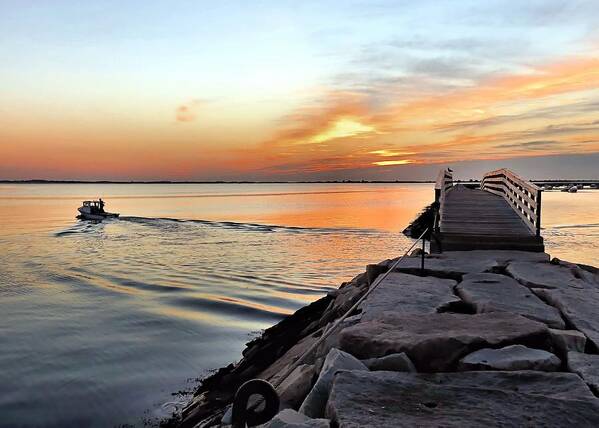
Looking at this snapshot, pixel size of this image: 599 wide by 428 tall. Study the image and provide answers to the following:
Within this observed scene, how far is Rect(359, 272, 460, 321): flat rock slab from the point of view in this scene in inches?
198

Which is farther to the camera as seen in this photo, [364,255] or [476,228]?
[364,255]

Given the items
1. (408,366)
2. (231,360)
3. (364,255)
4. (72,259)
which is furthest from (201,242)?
(408,366)

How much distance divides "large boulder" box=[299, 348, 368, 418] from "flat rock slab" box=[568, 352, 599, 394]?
4.85ft

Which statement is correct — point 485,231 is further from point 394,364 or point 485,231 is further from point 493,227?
point 394,364

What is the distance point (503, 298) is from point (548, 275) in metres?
1.80

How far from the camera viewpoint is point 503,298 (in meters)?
5.45

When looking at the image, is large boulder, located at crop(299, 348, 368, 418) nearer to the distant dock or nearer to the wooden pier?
the distant dock

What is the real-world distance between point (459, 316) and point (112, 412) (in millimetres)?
4694

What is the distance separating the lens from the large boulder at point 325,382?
3160mm

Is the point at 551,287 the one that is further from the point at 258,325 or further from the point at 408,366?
the point at 258,325

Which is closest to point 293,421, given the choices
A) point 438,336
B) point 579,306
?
point 438,336

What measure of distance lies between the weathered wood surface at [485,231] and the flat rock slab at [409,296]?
11.5 feet

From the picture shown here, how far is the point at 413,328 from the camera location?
412 cm

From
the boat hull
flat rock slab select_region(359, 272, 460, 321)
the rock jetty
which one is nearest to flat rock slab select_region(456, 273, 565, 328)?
the rock jetty
